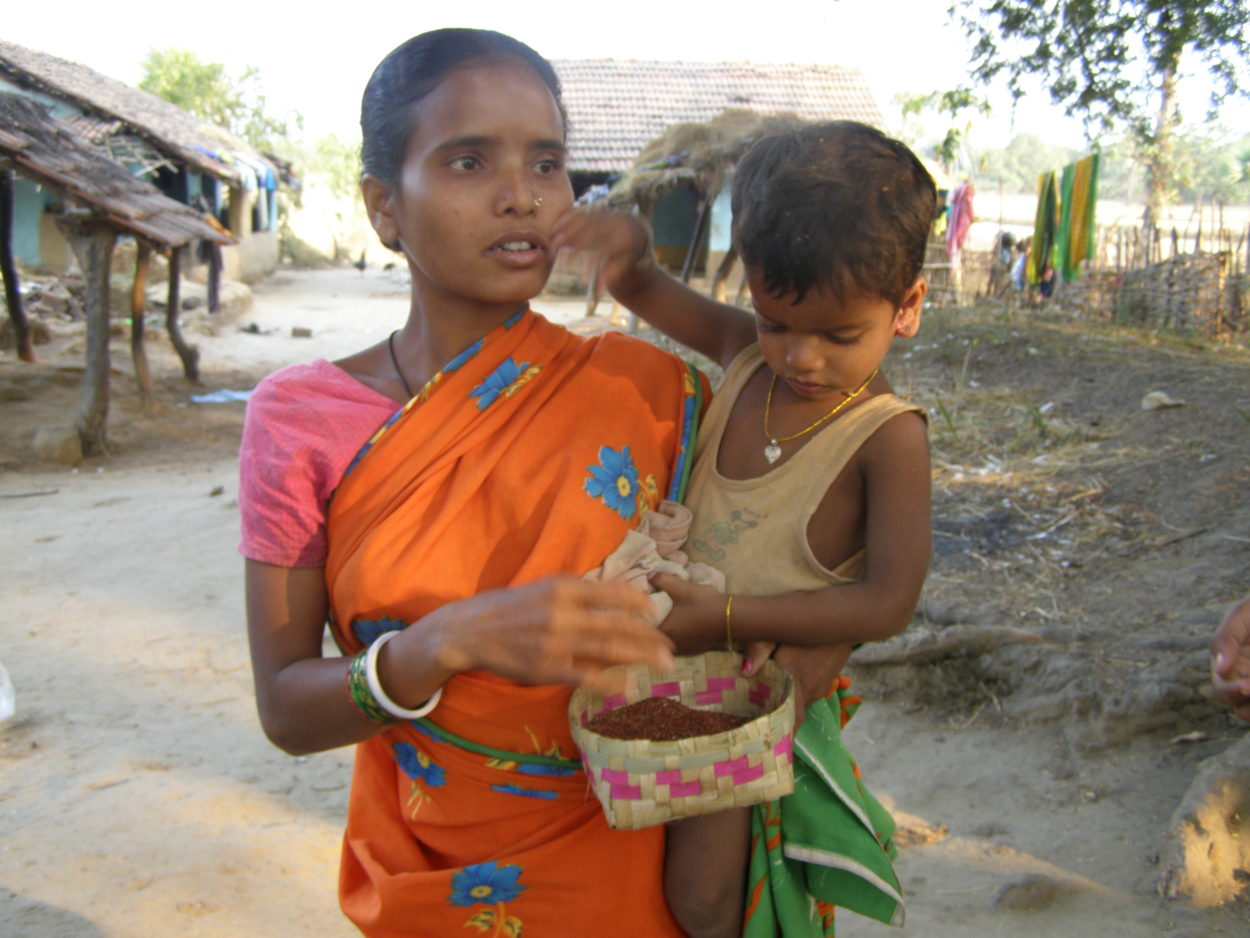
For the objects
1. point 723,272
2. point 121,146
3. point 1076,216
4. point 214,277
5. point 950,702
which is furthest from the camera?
point 214,277

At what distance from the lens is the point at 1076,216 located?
11.2 m

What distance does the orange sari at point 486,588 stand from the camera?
134 cm

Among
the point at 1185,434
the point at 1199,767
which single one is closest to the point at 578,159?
the point at 1185,434

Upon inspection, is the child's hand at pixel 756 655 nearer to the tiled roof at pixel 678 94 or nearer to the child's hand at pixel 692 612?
the child's hand at pixel 692 612

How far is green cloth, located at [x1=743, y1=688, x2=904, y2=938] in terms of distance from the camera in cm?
135

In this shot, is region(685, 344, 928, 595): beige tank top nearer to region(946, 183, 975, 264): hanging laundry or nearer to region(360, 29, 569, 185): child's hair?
region(360, 29, 569, 185): child's hair

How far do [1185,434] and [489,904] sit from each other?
5629mm

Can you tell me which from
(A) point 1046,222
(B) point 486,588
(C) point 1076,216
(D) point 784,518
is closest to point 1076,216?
(C) point 1076,216

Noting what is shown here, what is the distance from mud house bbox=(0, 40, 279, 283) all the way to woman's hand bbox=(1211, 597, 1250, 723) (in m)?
14.2

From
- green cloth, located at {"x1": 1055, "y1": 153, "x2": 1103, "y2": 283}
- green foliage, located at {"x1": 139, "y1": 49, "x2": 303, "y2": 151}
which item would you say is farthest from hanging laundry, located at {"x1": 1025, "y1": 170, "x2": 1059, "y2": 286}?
green foliage, located at {"x1": 139, "y1": 49, "x2": 303, "y2": 151}

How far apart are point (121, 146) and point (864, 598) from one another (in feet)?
60.4

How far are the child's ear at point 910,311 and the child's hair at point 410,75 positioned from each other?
1.97 ft

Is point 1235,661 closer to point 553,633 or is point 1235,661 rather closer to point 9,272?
point 553,633

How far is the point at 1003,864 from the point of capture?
295 centimetres
